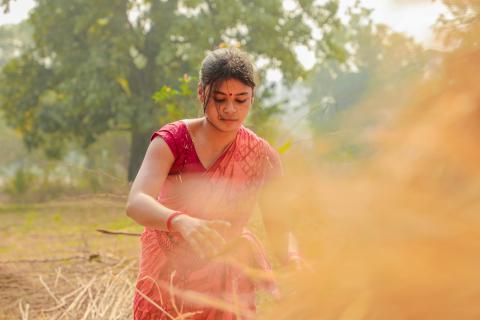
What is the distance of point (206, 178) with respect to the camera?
231 centimetres

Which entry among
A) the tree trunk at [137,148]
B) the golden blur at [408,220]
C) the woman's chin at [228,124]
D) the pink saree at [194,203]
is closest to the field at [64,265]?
the pink saree at [194,203]

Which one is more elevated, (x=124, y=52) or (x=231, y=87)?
(x=124, y=52)

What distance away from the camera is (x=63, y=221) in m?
14.5

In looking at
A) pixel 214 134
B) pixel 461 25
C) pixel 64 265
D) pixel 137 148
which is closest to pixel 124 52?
pixel 137 148

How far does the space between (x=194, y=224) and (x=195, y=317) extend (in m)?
0.99

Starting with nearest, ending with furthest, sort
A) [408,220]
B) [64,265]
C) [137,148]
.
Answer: [408,220]
[64,265]
[137,148]

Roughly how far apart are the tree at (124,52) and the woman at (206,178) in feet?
50.4

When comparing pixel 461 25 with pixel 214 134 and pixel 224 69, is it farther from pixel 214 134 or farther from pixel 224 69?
pixel 214 134

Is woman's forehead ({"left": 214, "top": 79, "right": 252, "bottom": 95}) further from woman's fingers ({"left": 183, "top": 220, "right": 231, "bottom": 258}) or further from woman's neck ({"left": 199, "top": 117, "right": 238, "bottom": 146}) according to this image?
woman's fingers ({"left": 183, "top": 220, "right": 231, "bottom": 258})

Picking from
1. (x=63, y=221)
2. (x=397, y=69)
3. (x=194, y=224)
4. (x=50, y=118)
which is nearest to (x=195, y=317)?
(x=194, y=224)

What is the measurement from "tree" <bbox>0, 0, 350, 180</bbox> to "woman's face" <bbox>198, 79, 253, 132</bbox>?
1558cm

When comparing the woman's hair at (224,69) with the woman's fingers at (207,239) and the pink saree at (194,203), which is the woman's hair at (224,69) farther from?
the woman's fingers at (207,239)

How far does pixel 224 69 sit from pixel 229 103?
11 cm

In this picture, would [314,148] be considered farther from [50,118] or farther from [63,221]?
[50,118]
